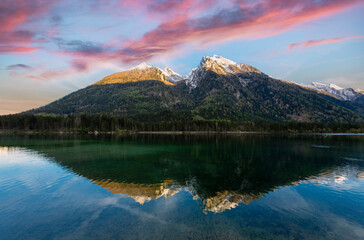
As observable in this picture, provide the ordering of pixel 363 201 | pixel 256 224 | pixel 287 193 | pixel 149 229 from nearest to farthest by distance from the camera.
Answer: pixel 149 229 → pixel 256 224 → pixel 363 201 → pixel 287 193

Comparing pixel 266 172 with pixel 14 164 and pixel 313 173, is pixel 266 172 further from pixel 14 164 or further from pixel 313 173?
pixel 14 164

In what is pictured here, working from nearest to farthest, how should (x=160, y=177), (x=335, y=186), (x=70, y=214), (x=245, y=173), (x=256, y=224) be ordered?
(x=256, y=224), (x=70, y=214), (x=335, y=186), (x=160, y=177), (x=245, y=173)

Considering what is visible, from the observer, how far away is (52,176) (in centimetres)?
3853

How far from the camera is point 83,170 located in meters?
43.8

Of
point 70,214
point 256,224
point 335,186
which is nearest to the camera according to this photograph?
point 256,224

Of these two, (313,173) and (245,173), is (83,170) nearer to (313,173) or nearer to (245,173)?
(245,173)

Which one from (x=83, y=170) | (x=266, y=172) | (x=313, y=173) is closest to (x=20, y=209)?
(x=83, y=170)

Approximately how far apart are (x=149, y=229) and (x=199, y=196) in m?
11.1

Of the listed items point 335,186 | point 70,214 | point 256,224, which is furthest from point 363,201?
point 70,214

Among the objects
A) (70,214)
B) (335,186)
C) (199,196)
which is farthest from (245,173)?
(70,214)

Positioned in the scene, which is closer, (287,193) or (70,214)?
(70,214)

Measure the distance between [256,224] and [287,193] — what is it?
13476 millimetres

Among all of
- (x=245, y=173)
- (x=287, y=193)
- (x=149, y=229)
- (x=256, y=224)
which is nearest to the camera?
(x=149, y=229)

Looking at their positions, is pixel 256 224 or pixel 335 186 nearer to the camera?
pixel 256 224
